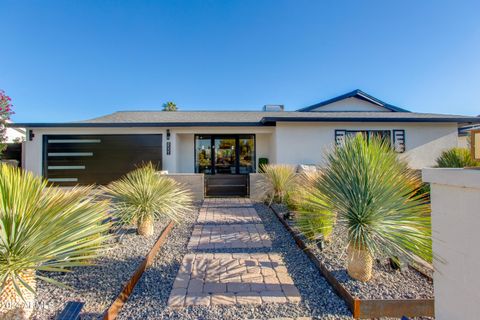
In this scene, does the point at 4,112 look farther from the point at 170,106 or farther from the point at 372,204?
the point at 170,106

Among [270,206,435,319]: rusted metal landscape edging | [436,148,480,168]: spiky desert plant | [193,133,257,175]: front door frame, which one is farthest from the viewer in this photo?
[193,133,257,175]: front door frame

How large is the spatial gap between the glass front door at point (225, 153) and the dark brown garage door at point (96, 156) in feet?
8.40

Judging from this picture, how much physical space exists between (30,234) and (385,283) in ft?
13.1

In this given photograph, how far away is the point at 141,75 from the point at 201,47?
5.38m

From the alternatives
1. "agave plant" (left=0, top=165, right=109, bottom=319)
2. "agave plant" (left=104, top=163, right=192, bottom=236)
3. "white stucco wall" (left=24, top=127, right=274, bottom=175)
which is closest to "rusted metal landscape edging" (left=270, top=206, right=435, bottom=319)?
"agave plant" (left=0, top=165, right=109, bottom=319)

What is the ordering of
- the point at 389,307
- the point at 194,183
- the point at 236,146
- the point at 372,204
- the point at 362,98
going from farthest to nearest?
the point at 362,98
the point at 236,146
the point at 194,183
the point at 372,204
the point at 389,307

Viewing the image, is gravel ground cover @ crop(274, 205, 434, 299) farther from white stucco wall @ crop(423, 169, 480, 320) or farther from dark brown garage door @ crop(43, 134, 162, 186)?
dark brown garage door @ crop(43, 134, 162, 186)

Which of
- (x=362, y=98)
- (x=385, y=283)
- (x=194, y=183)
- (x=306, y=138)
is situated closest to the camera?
(x=385, y=283)

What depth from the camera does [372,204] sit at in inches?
112

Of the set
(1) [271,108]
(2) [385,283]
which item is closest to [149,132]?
(1) [271,108]

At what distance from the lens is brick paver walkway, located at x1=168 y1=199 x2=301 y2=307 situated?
2.87 metres

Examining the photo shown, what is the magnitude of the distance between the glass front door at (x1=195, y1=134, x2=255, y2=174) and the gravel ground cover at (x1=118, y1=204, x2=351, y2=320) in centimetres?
877

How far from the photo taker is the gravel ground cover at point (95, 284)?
2601 millimetres

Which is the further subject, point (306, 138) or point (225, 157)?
point (225, 157)
